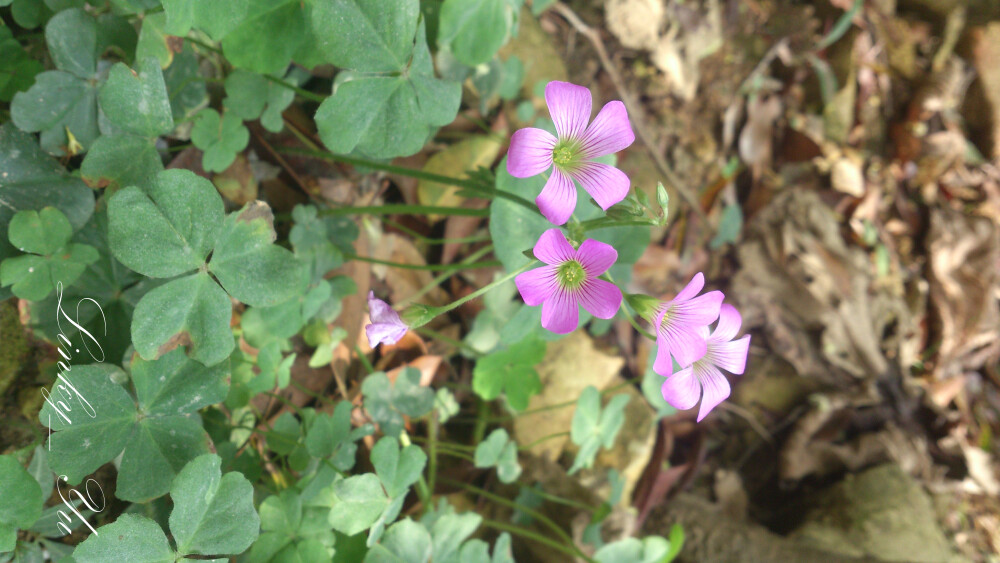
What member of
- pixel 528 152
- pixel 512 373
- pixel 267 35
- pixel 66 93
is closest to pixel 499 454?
pixel 512 373

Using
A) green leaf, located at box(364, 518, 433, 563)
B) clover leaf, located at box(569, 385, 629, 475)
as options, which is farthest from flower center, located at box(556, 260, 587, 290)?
clover leaf, located at box(569, 385, 629, 475)

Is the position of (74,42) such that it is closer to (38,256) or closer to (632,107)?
(38,256)

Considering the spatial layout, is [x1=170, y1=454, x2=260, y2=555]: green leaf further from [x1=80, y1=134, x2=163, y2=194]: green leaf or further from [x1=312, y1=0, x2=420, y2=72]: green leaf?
[x1=312, y1=0, x2=420, y2=72]: green leaf

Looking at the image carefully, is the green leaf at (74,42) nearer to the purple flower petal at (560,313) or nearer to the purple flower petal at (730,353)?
the purple flower petal at (560,313)

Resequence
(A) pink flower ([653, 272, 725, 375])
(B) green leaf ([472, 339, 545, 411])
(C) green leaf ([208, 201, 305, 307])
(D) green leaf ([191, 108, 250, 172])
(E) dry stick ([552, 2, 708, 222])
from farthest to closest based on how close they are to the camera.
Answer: (E) dry stick ([552, 2, 708, 222])
(B) green leaf ([472, 339, 545, 411])
(D) green leaf ([191, 108, 250, 172])
(C) green leaf ([208, 201, 305, 307])
(A) pink flower ([653, 272, 725, 375])

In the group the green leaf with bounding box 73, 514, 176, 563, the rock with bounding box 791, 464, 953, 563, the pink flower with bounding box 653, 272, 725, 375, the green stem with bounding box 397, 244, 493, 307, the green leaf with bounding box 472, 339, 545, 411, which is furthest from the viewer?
the rock with bounding box 791, 464, 953, 563
